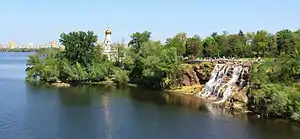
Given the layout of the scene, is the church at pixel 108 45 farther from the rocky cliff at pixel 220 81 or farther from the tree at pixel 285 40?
the tree at pixel 285 40

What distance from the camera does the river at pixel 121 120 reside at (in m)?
32.8

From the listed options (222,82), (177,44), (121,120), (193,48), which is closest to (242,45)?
(193,48)

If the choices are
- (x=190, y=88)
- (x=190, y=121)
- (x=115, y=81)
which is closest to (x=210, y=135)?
(x=190, y=121)

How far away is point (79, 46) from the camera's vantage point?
7212 centimetres

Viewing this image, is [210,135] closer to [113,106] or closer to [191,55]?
[113,106]

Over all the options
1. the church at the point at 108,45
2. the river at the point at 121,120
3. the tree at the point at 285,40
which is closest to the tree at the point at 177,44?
the church at the point at 108,45

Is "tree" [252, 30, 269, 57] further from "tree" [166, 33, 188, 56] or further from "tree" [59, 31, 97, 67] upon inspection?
"tree" [59, 31, 97, 67]

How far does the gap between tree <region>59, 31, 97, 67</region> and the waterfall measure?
26.3m

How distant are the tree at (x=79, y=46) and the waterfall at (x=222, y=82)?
1035 inches

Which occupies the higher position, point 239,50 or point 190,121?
point 239,50

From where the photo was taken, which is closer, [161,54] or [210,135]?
[210,135]

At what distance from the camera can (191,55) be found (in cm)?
7562

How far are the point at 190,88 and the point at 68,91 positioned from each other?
19090 mm

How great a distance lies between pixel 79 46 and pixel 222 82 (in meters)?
30.8
